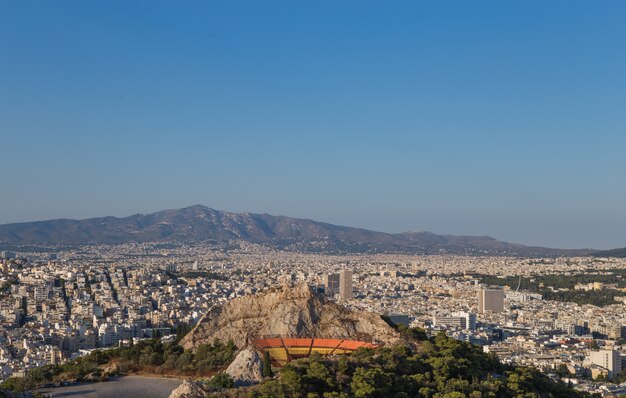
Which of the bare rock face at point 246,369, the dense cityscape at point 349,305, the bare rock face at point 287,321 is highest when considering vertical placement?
the bare rock face at point 287,321

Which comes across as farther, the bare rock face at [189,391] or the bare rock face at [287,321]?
the bare rock face at [287,321]

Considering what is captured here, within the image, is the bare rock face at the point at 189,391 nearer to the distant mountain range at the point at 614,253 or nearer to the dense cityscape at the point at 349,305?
the dense cityscape at the point at 349,305

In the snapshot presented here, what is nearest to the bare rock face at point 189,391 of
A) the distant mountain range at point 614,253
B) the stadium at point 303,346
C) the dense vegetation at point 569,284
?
the stadium at point 303,346

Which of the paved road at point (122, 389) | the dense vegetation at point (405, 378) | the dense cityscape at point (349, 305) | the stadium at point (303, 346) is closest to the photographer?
the dense vegetation at point (405, 378)

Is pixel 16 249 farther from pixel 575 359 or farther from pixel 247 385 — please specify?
pixel 247 385

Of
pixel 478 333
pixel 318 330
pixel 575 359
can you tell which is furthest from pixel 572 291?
pixel 318 330

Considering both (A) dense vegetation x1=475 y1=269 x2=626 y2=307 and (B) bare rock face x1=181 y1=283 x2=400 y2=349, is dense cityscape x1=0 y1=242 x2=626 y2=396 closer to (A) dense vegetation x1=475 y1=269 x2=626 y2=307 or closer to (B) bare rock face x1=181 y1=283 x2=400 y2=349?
(A) dense vegetation x1=475 y1=269 x2=626 y2=307

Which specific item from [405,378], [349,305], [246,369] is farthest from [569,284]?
Result: [246,369]
